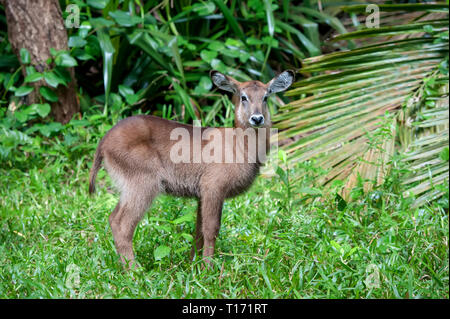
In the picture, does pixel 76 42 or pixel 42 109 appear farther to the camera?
pixel 76 42

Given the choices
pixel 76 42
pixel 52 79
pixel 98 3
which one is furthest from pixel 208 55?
pixel 52 79

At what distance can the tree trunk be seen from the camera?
18.0 ft

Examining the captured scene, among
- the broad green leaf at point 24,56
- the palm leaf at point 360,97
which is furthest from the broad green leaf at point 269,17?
the broad green leaf at point 24,56

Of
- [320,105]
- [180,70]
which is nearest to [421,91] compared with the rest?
[320,105]

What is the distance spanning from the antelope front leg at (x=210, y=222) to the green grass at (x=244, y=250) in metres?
0.12

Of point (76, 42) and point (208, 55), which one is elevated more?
point (76, 42)

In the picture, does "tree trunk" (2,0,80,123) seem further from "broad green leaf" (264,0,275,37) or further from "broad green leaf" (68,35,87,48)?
"broad green leaf" (264,0,275,37)

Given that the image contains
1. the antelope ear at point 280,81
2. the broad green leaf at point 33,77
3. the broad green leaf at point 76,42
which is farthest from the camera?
the broad green leaf at point 76,42

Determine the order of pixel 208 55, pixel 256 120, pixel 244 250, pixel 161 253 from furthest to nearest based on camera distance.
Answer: pixel 208 55 → pixel 244 250 → pixel 256 120 → pixel 161 253

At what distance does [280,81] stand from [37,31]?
2870mm

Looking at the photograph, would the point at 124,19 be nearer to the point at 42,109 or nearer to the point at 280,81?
the point at 42,109

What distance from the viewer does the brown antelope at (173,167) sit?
12.0 feet

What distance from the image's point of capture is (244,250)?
3697mm

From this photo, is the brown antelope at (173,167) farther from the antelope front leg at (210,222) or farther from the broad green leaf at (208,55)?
the broad green leaf at (208,55)
